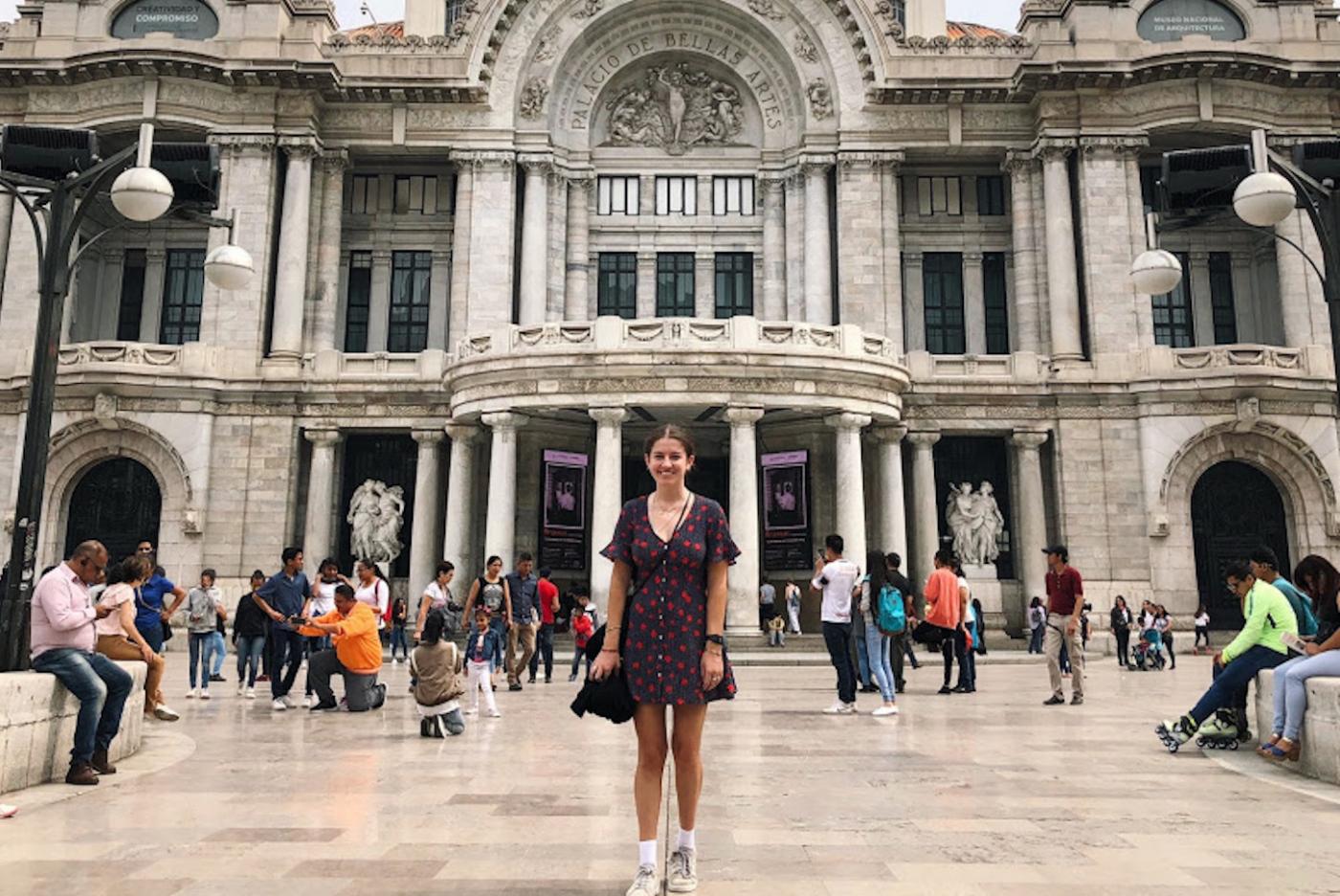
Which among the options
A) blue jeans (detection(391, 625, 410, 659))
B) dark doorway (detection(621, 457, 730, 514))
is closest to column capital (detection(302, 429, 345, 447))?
blue jeans (detection(391, 625, 410, 659))

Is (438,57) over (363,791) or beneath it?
over

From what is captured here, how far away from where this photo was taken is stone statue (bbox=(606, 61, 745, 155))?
36.5 m

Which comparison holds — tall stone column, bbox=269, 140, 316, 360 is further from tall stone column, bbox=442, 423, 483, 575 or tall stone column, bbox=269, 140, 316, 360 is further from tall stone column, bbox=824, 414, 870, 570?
tall stone column, bbox=824, 414, 870, 570

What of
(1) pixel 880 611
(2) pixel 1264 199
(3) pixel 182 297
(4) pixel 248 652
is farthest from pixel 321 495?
(2) pixel 1264 199

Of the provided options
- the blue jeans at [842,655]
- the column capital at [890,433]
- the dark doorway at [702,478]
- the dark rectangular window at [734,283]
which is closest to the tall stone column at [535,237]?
the dark doorway at [702,478]

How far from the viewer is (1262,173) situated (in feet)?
36.8

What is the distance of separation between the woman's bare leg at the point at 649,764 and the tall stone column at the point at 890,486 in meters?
25.0

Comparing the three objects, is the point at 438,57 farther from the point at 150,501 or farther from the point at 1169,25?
the point at 1169,25

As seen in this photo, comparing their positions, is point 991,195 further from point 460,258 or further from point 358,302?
point 358,302

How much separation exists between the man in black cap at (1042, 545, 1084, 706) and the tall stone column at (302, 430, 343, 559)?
74.4 ft

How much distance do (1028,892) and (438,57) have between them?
34.1 metres

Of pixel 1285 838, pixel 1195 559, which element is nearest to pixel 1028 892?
pixel 1285 838

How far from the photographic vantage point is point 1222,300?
34.5 metres

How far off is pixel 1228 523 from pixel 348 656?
27.1 meters
